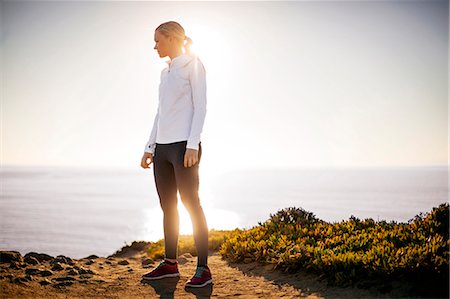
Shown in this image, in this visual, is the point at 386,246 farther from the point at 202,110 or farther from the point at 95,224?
the point at 95,224

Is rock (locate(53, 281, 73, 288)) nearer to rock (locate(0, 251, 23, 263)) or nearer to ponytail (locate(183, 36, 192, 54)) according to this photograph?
rock (locate(0, 251, 23, 263))

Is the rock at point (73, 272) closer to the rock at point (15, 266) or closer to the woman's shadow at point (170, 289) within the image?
the rock at point (15, 266)

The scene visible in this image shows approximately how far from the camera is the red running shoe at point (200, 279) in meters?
5.09

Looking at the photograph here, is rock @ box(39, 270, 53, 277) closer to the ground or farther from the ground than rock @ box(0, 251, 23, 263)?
closer to the ground

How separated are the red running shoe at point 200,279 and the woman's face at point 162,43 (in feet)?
10.0

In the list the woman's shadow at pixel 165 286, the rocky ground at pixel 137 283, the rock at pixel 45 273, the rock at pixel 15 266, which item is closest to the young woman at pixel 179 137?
the woman's shadow at pixel 165 286

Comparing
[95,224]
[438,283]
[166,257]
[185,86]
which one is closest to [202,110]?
[185,86]

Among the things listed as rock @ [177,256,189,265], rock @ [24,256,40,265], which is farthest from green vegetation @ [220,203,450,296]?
rock @ [24,256,40,265]

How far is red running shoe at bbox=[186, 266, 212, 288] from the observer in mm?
5093

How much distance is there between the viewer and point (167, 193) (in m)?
5.49

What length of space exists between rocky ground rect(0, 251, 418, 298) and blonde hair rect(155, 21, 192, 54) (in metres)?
3.31

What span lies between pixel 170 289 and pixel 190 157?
1812mm

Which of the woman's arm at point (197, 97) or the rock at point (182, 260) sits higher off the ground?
the woman's arm at point (197, 97)

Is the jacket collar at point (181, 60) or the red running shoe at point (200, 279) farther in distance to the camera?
the jacket collar at point (181, 60)
